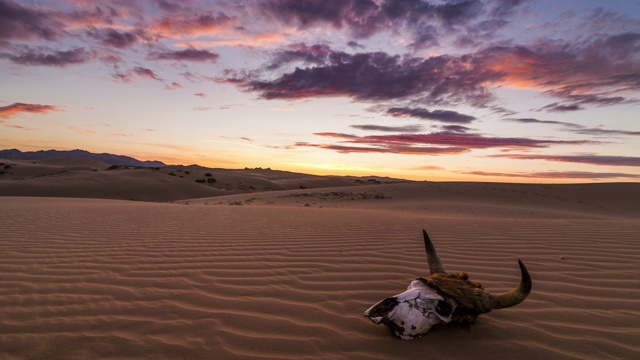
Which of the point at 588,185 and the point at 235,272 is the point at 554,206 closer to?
the point at 588,185

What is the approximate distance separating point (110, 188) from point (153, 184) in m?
2.84

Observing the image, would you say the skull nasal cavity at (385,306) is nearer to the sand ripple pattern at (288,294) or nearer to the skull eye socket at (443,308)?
the sand ripple pattern at (288,294)

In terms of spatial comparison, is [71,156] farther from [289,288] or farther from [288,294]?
[288,294]

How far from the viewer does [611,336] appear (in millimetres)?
2592

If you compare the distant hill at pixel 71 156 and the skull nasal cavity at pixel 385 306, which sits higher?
the distant hill at pixel 71 156

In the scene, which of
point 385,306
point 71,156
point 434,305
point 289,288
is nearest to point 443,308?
point 434,305

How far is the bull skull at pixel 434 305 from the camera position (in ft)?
8.33

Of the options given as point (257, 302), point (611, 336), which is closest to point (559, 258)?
point (611, 336)

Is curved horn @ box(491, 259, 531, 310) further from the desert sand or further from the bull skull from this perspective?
the desert sand

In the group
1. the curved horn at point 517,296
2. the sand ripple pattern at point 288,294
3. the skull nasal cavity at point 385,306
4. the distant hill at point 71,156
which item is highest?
the distant hill at point 71,156

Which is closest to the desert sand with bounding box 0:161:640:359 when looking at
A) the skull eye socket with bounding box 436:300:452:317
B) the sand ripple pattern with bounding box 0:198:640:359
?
the sand ripple pattern with bounding box 0:198:640:359

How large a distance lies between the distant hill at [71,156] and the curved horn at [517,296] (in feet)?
384

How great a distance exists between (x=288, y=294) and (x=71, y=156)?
15520 cm

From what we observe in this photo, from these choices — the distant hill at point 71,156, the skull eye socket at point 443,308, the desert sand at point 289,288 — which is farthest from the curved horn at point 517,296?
the distant hill at point 71,156
